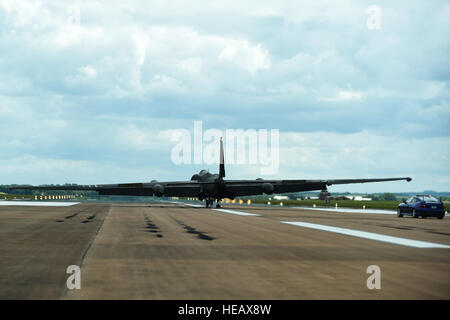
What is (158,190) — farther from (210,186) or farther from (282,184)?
(282,184)

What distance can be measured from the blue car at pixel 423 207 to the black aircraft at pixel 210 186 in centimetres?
1813

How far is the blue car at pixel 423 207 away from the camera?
42312mm

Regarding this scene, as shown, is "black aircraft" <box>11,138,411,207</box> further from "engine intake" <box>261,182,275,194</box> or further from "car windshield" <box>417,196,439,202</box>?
"car windshield" <box>417,196,439,202</box>

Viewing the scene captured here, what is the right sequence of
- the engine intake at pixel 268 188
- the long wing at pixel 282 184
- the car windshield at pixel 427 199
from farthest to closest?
the long wing at pixel 282 184
the engine intake at pixel 268 188
the car windshield at pixel 427 199

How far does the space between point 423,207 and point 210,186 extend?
2742 cm

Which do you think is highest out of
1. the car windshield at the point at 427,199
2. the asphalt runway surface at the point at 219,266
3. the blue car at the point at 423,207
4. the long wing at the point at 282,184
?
the long wing at the point at 282,184

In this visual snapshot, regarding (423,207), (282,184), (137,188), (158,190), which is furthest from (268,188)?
(423,207)

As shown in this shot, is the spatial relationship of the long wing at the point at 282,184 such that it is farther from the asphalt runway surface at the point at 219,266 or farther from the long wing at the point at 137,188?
the asphalt runway surface at the point at 219,266

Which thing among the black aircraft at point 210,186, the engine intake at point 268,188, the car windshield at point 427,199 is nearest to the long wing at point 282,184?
the black aircraft at point 210,186

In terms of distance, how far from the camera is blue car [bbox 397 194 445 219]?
42.3 metres

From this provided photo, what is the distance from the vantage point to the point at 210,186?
65000 millimetres
